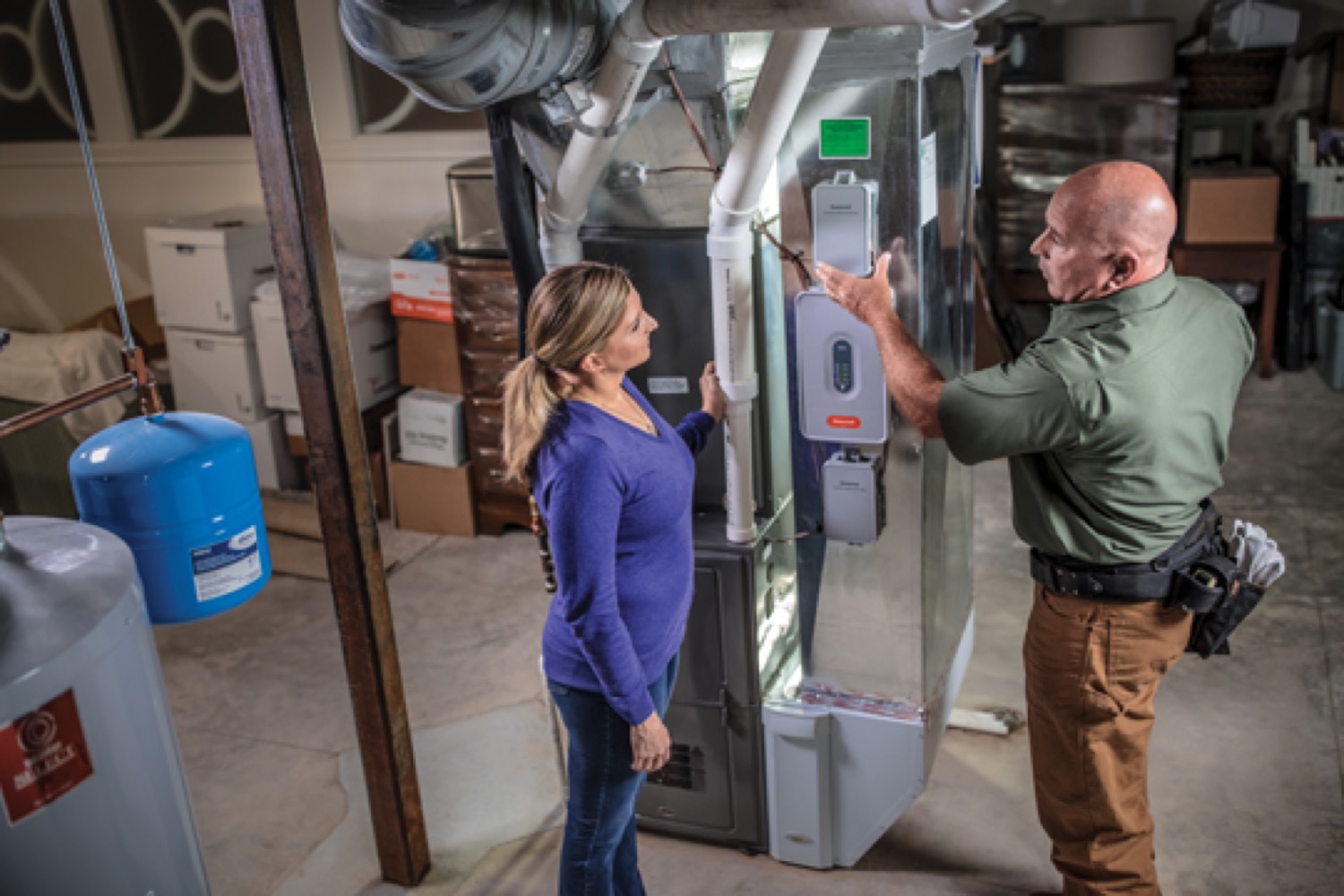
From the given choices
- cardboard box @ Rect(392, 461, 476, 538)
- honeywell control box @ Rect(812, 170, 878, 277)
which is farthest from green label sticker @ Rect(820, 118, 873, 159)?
cardboard box @ Rect(392, 461, 476, 538)

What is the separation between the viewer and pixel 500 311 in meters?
4.60

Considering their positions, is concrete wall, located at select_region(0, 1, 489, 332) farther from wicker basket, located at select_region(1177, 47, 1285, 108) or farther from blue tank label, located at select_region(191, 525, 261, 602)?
blue tank label, located at select_region(191, 525, 261, 602)

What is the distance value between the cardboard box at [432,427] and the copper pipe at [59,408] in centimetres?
269

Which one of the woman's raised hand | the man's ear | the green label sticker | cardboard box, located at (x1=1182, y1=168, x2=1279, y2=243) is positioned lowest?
cardboard box, located at (x1=1182, y1=168, x2=1279, y2=243)

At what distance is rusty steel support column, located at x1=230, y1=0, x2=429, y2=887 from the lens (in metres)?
2.30

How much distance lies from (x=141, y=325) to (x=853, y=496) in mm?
4488

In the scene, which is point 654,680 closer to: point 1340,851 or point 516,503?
point 1340,851

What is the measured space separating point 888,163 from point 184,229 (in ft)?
12.5

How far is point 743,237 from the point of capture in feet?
7.64

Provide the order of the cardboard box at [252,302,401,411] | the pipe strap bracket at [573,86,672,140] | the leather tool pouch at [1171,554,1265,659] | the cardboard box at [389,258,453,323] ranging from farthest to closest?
the cardboard box at [252,302,401,411] → the cardboard box at [389,258,453,323] → the leather tool pouch at [1171,554,1265,659] → the pipe strap bracket at [573,86,672,140]

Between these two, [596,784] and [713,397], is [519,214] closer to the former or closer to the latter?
[713,397]

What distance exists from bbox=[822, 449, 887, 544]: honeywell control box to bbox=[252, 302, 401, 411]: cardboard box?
9.56 feet

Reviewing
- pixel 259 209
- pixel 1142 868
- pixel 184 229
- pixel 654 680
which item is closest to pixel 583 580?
pixel 654 680

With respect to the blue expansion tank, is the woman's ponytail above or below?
above
